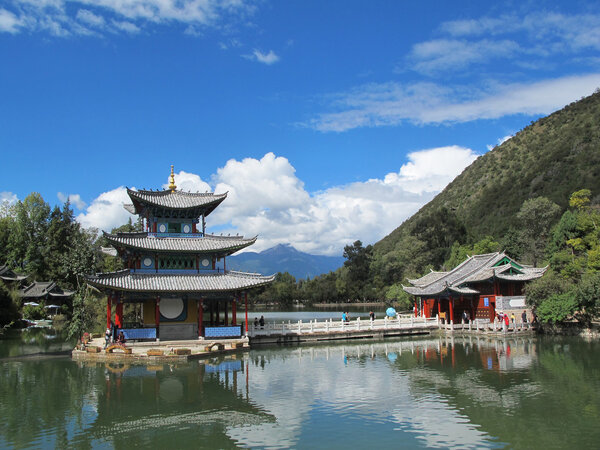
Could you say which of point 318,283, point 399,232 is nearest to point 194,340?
point 318,283

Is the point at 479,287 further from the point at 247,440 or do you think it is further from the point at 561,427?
the point at 247,440

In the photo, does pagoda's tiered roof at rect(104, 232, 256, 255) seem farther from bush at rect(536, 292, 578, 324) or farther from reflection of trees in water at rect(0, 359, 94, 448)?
bush at rect(536, 292, 578, 324)

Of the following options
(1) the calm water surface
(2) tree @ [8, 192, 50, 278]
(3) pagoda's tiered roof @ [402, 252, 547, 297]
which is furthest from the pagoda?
(2) tree @ [8, 192, 50, 278]

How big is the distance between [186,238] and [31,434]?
19.8 m

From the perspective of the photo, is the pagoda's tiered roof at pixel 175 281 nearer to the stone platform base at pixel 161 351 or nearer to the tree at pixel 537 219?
the stone platform base at pixel 161 351

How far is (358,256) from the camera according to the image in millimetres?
119562

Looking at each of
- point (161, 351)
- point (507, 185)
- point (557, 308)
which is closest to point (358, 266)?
point (507, 185)

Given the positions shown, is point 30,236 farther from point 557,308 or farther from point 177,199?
point 557,308

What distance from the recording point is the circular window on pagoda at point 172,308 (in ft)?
102

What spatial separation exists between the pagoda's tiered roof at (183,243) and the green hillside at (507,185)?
44.6 m

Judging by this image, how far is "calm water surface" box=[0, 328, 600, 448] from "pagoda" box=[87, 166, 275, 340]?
4682mm

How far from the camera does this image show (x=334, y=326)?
37.7 metres

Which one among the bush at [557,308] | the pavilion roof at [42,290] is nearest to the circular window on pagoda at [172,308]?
the bush at [557,308]

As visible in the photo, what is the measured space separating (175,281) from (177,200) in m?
5.79
